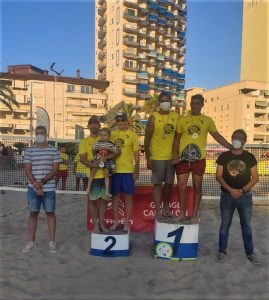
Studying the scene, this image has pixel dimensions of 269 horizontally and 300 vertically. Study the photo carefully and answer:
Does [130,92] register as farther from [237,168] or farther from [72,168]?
[237,168]

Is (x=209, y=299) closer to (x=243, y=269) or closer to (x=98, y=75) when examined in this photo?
(x=243, y=269)

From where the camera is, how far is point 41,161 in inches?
221

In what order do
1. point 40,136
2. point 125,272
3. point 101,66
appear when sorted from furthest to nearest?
point 101,66, point 40,136, point 125,272

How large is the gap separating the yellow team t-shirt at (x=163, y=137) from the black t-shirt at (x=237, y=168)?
902 mm

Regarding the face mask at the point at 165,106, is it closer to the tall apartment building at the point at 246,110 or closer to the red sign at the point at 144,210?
the red sign at the point at 144,210

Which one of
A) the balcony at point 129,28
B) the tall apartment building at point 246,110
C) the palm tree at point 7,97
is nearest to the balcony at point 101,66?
the balcony at point 129,28

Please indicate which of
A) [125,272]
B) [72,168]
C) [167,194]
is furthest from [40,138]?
[72,168]

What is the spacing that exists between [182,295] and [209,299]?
0.31 m

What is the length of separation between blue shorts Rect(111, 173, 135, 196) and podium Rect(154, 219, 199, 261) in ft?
2.55

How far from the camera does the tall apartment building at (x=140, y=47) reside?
80.0 meters

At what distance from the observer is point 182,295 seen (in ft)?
13.8

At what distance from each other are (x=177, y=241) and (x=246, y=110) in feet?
285

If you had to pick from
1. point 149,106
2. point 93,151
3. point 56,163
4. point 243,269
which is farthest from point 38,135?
point 149,106

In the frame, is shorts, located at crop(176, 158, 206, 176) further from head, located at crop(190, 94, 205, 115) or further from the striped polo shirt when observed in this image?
the striped polo shirt
